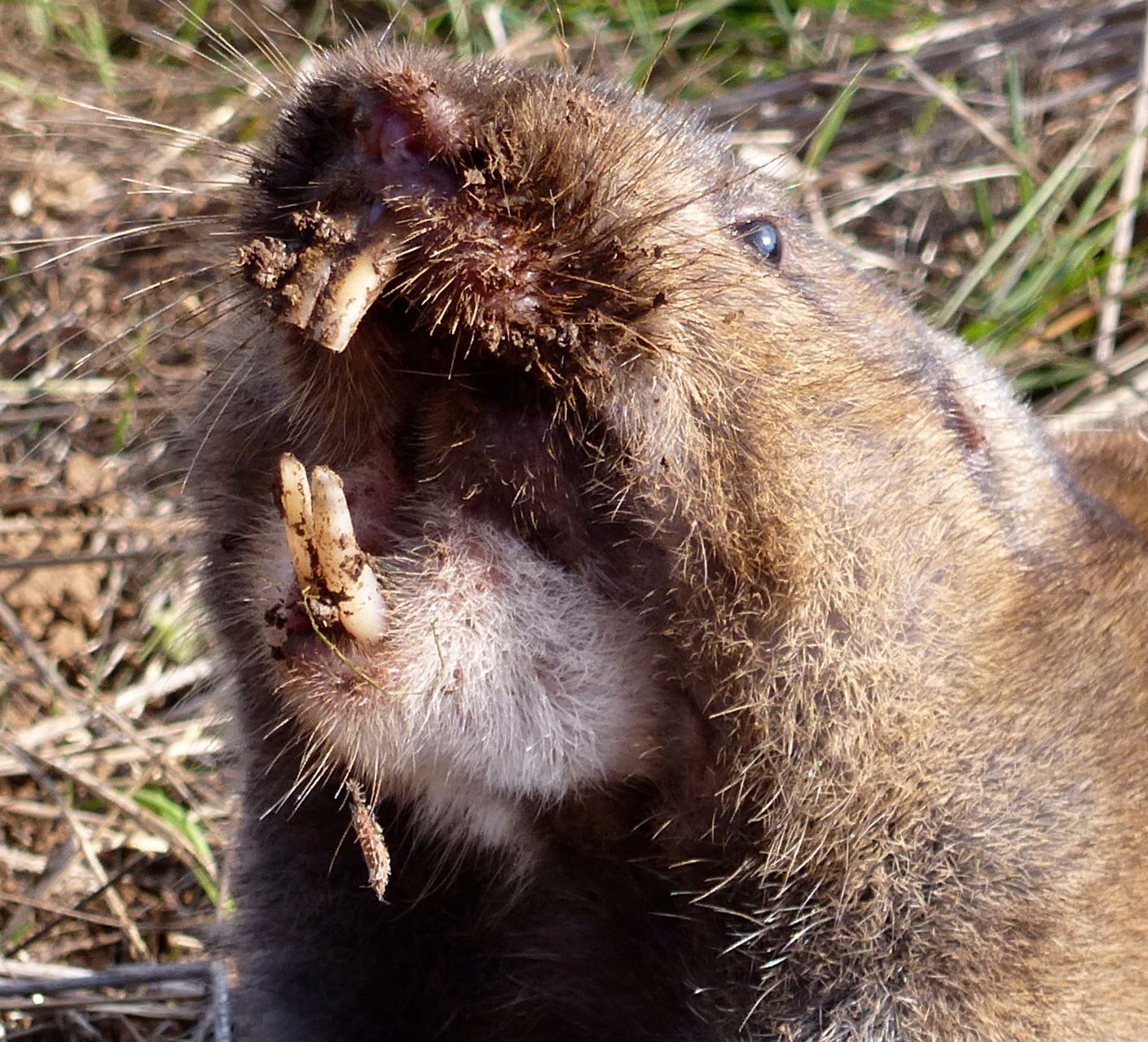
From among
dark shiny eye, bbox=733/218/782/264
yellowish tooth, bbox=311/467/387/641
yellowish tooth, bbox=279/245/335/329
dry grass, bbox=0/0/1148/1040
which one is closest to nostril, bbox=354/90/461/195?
yellowish tooth, bbox=279/245/335/329

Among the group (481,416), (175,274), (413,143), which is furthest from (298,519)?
(175,274)

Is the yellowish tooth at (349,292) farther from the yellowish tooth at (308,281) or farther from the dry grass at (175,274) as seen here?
the dry grass at (175,274)

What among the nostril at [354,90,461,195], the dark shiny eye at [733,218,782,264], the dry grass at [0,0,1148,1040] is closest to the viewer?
the nostril at [354,90,461,195]

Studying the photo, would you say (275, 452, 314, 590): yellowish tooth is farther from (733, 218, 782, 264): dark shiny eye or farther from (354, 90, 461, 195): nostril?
(733, 218, 782, 264): dark shiny eye

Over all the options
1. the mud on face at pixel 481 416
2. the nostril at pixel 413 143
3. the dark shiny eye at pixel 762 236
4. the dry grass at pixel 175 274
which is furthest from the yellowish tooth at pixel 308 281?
the dry grass at pixel 175 274

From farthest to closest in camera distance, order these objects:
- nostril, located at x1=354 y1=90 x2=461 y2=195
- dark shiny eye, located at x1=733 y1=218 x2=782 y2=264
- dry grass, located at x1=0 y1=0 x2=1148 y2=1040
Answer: dry grass, located at x1=0 y1=0 x2=1148 y2=1040 → dark shiny eye, located at x1=733 y1=218 x2=782 y2=264 → nostril, located at x1=354 y1=90 x2=461 y2=195

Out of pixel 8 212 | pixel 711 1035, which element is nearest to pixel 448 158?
pixel 711 1035
